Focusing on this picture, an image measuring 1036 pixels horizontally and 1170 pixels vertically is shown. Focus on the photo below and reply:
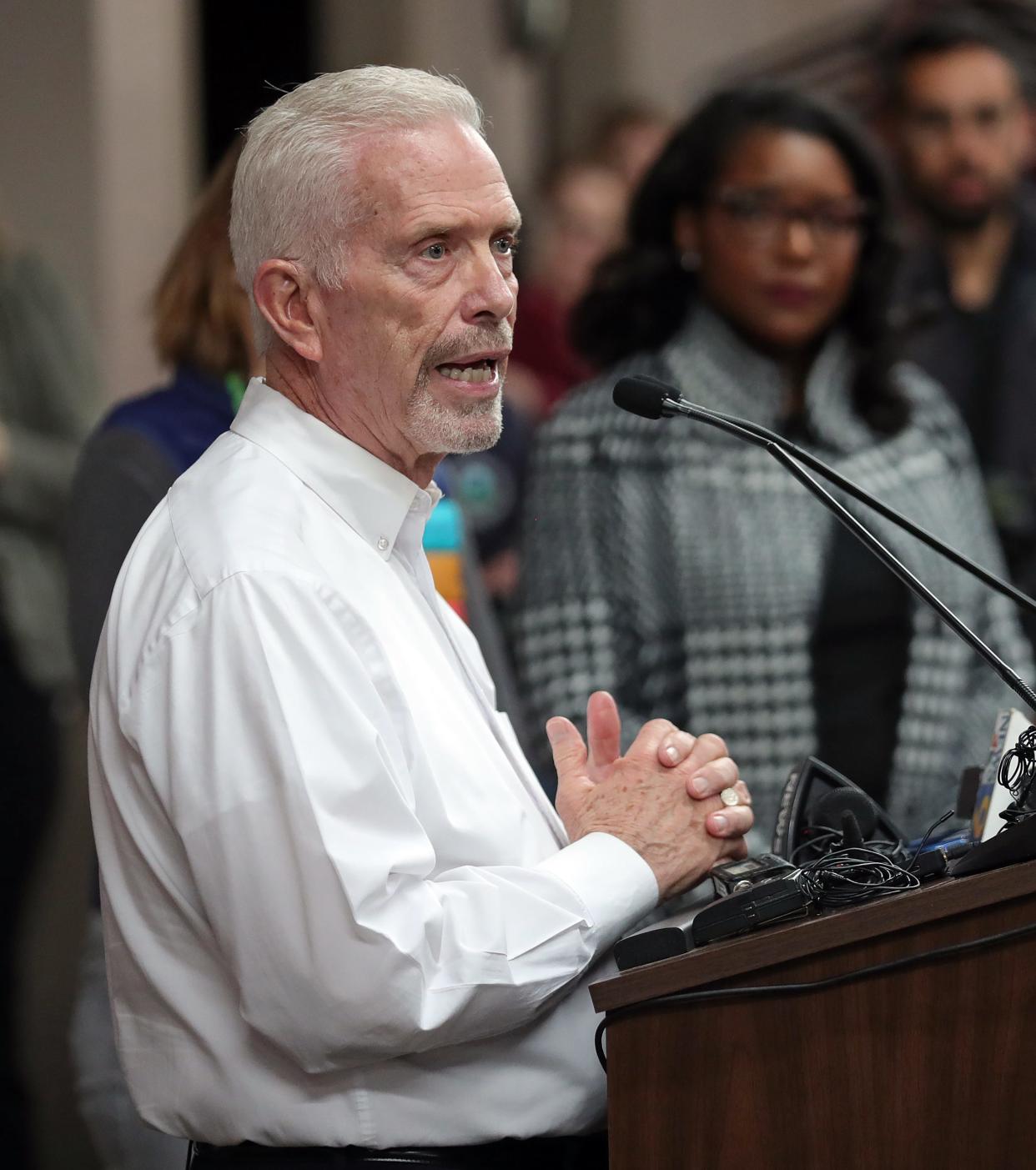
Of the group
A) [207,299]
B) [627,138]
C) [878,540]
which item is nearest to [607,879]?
[878,540]

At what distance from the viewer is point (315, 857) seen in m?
1.42

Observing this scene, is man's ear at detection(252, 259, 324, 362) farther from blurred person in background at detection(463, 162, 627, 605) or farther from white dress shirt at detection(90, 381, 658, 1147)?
blurred person in background at detection(463, 162, 627, 605)

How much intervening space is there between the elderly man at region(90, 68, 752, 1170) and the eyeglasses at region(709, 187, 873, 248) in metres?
1.33

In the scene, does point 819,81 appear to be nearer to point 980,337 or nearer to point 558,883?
point 980,337

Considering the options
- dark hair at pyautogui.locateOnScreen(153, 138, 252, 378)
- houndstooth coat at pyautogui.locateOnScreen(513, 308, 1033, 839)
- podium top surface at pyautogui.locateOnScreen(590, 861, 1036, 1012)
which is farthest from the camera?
houndstooth coat at pyautogui.locateOnScreen(513, 308, 1033, 839)

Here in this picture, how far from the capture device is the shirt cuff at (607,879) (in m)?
1.58

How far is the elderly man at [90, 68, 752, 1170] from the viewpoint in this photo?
1.44 metres

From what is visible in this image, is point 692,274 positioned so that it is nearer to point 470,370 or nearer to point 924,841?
point 470,370

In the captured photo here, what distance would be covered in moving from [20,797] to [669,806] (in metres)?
1.80

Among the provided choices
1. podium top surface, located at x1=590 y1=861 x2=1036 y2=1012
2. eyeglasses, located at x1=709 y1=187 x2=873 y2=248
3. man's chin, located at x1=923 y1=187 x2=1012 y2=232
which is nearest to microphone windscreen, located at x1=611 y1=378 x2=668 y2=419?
podium top surface, located at x1=590 y1=861 x2=1036 y2=1012

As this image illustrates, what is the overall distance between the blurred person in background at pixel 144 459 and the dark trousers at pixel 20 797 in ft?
2.69

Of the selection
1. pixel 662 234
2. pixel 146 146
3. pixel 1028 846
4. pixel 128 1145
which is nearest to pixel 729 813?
pixel 1028 846

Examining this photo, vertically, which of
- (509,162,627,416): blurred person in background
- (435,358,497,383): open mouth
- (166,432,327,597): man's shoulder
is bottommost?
(509,162,627,416): blurred person in background

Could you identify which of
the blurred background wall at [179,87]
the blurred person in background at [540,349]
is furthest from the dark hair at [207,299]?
the blurred person in background at [540,349]
